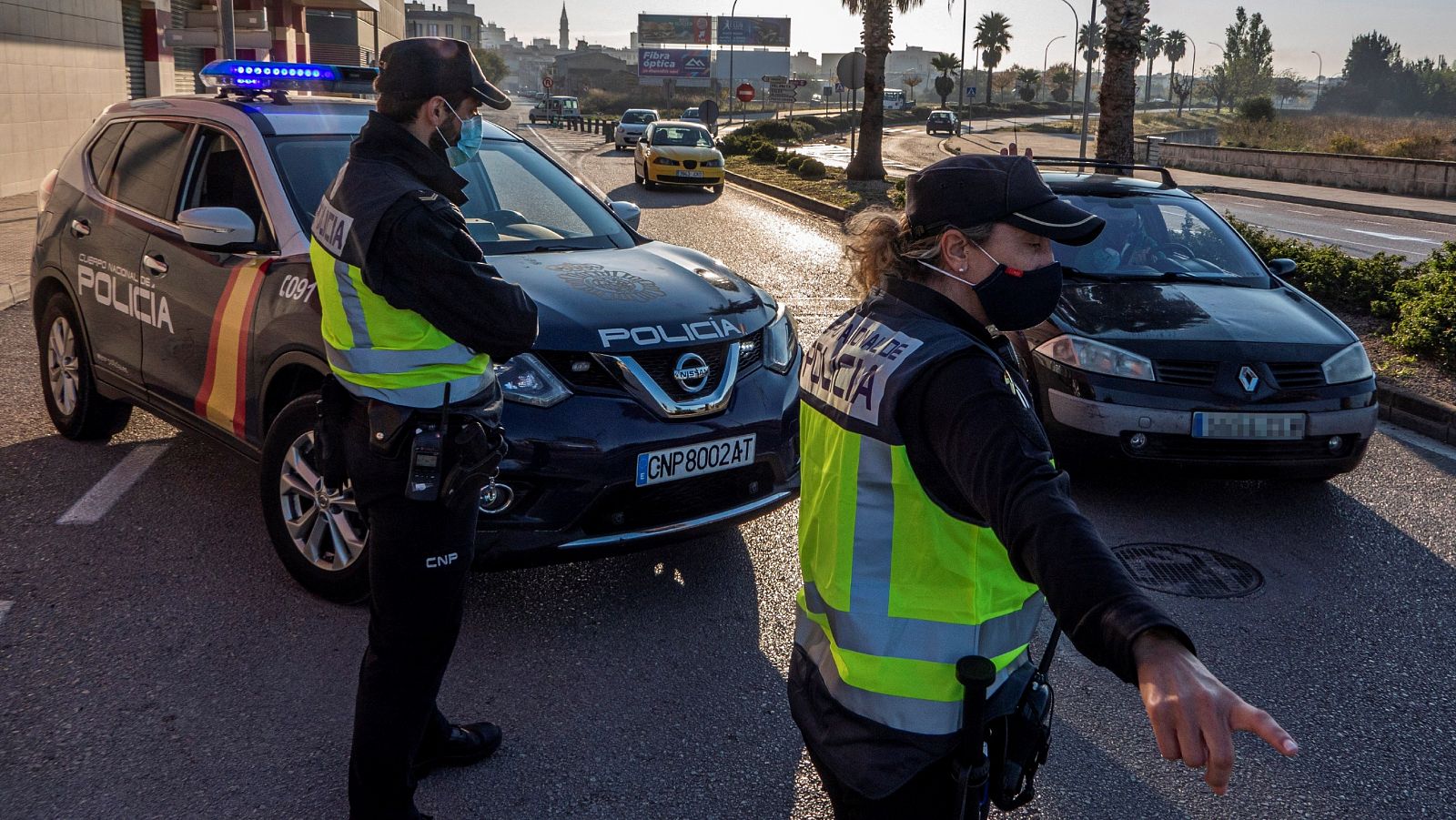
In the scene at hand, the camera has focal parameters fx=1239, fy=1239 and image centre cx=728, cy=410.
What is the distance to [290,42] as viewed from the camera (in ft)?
134

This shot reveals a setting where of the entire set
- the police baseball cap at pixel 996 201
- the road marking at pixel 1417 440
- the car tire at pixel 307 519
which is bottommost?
the road marking at pixel 1417 440

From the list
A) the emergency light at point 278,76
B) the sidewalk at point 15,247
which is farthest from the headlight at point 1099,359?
the sidewalk at point 15,247

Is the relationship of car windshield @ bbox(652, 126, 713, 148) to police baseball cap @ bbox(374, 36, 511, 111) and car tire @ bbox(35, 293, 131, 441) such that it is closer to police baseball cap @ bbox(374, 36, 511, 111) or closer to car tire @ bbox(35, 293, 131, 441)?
car tire @ bbox(35, 293, 131, 441)

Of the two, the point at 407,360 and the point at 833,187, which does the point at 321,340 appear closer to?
the point at 407,360

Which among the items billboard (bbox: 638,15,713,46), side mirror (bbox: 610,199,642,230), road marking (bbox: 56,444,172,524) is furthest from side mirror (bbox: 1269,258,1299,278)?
billboard (bbox: 638,15,713,46)

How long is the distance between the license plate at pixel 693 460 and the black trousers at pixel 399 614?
48.9 inches

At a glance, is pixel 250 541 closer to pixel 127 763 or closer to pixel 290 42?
pixel 127 763

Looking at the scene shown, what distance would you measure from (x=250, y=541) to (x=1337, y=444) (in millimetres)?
4932

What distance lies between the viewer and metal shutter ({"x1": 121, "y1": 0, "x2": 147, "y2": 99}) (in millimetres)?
25078

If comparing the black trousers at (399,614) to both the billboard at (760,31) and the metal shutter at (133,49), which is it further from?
the billboard at (760,31)

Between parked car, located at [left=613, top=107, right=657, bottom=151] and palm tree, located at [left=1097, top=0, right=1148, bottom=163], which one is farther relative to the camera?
parked car, located at [left=613, top=107, right=657, bottom=151]

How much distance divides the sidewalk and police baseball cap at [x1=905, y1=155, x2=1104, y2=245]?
304 inches

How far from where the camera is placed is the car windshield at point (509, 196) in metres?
4.91

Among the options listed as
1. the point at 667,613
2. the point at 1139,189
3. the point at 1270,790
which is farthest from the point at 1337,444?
the point at 667,613
